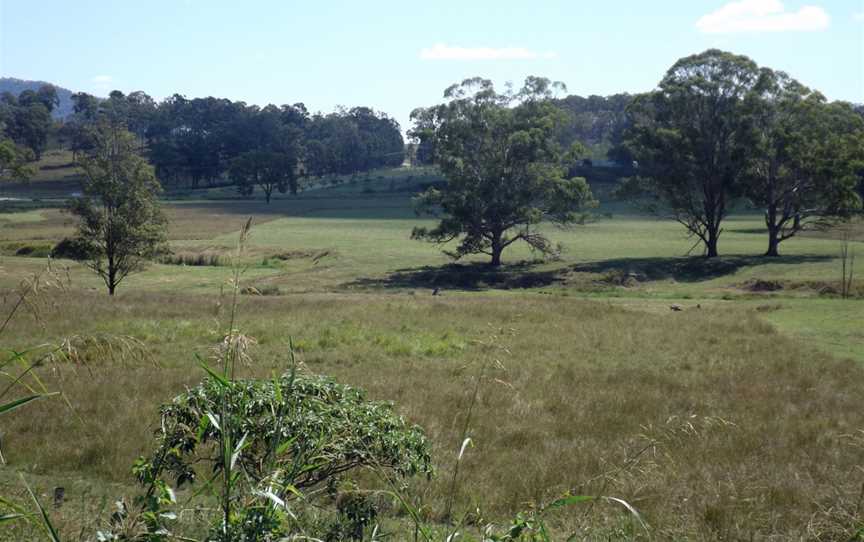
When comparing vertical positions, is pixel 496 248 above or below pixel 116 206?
below

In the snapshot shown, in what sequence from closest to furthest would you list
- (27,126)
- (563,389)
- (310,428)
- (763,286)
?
1. (310,428)
2. (563,389)
3. (763,286)
4. (27,126)

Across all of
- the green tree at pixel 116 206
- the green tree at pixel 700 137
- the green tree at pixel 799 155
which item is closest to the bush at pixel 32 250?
the green tree at pixel 116 206

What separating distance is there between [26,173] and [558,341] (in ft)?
296

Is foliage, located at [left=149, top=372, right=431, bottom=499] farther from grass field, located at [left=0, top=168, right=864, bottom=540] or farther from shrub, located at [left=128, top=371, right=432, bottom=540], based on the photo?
grass field, located at [left=0, top=168, right=864, bottom=540]

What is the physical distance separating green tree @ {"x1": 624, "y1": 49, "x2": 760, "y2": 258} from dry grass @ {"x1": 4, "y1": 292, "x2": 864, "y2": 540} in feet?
103

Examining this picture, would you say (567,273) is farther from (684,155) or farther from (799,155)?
(799,155)

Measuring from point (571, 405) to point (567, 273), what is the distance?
40.9 m

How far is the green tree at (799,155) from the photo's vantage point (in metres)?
56.4

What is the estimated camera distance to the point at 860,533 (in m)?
5.25

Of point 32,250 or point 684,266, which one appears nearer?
point 684,266

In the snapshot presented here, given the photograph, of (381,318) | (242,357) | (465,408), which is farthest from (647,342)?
(242,357)

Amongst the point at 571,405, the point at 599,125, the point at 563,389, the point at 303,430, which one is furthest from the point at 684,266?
the point at 599,125

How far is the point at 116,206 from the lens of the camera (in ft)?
130

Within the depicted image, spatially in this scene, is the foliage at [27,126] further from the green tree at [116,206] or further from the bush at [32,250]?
the green tree at [116,206]
